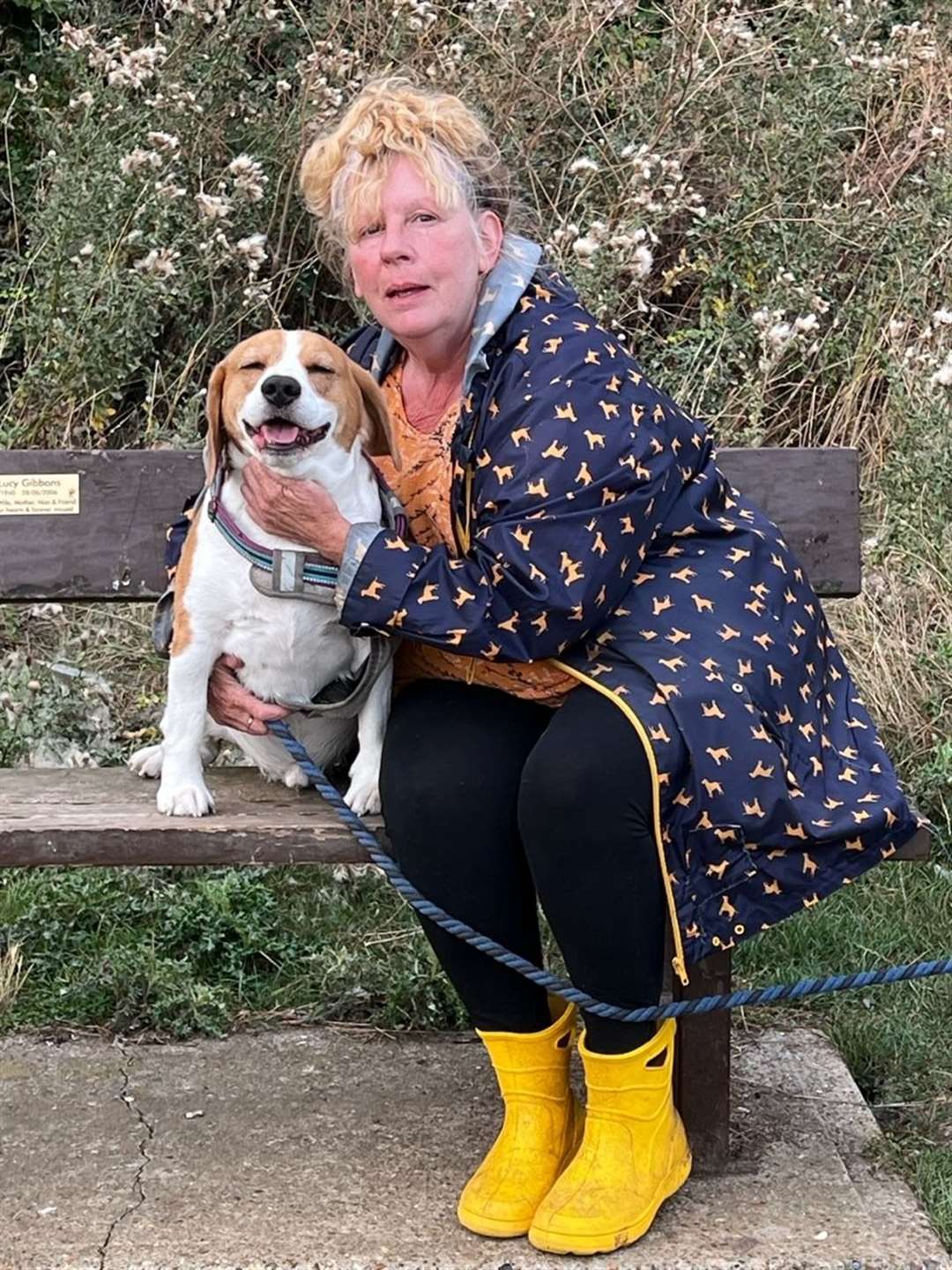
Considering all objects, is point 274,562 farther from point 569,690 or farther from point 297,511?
point 569,690

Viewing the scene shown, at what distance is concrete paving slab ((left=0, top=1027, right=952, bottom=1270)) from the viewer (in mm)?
2188

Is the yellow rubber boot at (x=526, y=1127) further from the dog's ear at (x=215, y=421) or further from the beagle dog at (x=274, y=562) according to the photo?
the dog's ear at (x=215, y=421)

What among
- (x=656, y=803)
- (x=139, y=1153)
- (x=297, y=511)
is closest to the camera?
(x=656, y=803)

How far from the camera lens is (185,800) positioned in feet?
7.70

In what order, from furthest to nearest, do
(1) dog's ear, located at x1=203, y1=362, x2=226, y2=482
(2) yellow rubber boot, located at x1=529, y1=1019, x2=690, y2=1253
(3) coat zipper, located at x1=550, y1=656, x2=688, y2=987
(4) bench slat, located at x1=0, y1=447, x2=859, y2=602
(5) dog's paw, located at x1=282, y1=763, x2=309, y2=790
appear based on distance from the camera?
(4) bench slat, located at x1=0, y1=447, x2=859, y2=602
(5) dog's paw, located at x1=282, y1=763, x2=309, y2=790
(1) dog's ear, located at x1=203, y1=362, x2=226, y2=482
(2) yellow rubber boot, located at x1=529, y1=1019, x2=690, y2=1253
(3) coat zipper, located at x1=550, y1=656, x2=688, y2=987

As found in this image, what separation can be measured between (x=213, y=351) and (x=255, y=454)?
253cm

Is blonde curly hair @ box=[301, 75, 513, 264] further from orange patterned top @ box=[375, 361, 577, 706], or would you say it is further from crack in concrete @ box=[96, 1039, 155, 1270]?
crack in concrete @ box=[96, 1039, 155, 1270]

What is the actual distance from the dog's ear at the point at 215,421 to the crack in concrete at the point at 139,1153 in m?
1.03

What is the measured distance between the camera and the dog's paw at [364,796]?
95.0 inches

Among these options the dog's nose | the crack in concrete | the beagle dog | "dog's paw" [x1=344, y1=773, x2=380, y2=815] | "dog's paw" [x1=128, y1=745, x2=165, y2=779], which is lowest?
the crack in concrete

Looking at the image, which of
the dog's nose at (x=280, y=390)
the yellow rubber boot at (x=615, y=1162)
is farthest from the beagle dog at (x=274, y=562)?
the yellow rubber boot at (x=615, y=1162)

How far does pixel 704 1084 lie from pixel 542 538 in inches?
34.7

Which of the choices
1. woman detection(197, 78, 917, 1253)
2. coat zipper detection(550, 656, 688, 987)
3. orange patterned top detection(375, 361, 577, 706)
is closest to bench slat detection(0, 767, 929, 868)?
woman detection(197, 78, 917, 1253)

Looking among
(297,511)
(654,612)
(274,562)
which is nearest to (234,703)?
(274,562)
